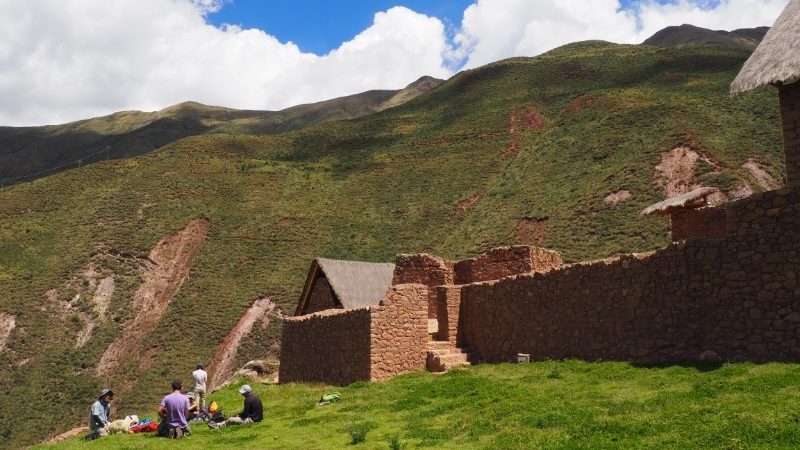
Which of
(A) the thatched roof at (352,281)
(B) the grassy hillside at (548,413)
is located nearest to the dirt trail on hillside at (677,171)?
(A) the thatched roof at (352,281)

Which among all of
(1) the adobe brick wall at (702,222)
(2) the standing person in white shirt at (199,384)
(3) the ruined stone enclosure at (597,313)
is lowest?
(2) the standing person in white shirt at (199,384)

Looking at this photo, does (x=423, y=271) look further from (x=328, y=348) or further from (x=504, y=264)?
(x=328, y=348)

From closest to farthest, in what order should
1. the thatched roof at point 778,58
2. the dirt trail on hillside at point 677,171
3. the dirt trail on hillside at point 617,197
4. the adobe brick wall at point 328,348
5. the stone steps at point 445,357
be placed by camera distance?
the thatched roof at point 778,58 < the stone steps at point 445,357 < the adobe brick wall at point 328,348 < the dirt trail on hillside at point 677,171 < the dirt trail on hillside at point 617,197

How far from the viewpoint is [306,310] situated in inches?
1211

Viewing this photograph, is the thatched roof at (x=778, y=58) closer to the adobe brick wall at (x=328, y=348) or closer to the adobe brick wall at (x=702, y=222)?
the adobe brick wall at (x=702, y=222)

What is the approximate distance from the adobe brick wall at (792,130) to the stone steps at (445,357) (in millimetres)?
8600

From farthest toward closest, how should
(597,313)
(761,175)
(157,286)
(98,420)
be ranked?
(157,286), (761,175), (98,420), (597,313)

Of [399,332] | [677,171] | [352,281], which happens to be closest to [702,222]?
[399,332]

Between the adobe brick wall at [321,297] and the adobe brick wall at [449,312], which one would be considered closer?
the adobe brick wall at [449,312]

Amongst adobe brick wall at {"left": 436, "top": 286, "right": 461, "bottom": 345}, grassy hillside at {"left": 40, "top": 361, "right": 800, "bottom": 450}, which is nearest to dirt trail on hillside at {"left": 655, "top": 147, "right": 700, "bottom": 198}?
adobe brick wall at {"left": 436, "top": 286, "right": 461, "bottom": 345}

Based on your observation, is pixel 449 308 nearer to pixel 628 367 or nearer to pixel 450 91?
pixel 628 367

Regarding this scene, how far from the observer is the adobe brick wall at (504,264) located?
22938 mm

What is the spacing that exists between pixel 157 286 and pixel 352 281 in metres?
28.7

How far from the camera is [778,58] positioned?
533 inches
